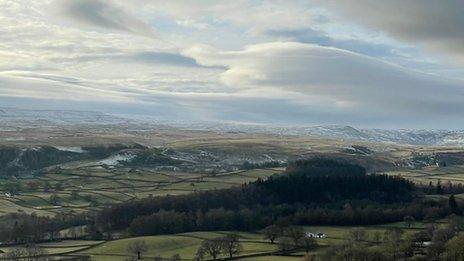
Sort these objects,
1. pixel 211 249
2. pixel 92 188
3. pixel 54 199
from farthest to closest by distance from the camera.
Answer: pixel 92 188
pixel 54 199
pixel 211 249

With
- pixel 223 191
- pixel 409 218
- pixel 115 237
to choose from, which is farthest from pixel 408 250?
pixel 223 191

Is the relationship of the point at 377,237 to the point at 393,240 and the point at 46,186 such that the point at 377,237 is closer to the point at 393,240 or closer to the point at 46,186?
the point at 393,240

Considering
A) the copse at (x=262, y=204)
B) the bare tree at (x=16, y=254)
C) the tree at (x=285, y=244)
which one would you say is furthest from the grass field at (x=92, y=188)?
the tree at (x=285, y=244)

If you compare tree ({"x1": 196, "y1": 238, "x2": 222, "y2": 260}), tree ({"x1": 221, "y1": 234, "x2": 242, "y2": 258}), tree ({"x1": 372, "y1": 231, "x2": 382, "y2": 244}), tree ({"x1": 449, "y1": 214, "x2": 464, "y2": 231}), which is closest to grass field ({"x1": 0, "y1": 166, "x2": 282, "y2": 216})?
tree ({"x1": 196, "y1": 238, "x2": 222, "y2": 260})

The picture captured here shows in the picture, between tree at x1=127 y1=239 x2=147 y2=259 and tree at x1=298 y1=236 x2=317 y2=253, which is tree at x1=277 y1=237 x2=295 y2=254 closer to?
tree at x1=298 y1=236 x2=317 y2=253

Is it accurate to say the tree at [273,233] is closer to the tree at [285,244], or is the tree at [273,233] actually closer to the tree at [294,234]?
the tree at [294,234]

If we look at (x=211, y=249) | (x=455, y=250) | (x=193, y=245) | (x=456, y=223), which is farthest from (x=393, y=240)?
(x=193, y=245)
